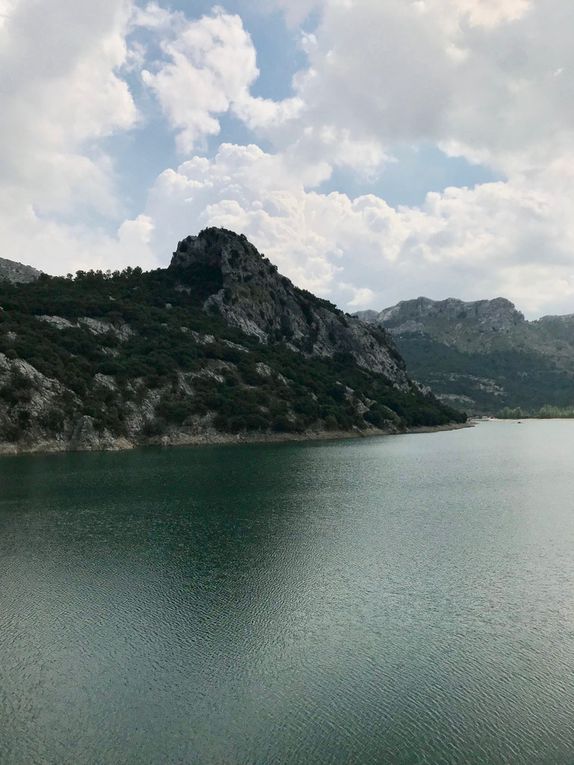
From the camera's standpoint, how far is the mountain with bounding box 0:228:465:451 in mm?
105438

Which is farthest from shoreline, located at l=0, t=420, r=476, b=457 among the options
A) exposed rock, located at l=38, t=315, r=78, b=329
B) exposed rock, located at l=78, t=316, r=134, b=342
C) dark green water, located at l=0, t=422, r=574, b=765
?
dark green water, located at l=0, t=422, r=574, b=765

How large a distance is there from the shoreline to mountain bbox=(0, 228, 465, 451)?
13.4 inches

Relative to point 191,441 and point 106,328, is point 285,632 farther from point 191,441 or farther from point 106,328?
point 106,328

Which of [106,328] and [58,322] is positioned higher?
[106,328]

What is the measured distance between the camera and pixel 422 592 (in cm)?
2784

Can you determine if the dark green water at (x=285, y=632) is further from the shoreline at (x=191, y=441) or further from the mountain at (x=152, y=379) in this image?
the mountain at (x=152, y=379)

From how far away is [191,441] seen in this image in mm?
124188

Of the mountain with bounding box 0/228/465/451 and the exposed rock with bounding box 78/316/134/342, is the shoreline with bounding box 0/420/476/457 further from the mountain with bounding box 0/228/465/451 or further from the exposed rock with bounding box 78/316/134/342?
the exposed rock with bounding box 78/316/134/342

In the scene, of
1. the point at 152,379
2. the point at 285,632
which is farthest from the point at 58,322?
the point at 285,632

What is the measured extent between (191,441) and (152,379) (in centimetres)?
1902

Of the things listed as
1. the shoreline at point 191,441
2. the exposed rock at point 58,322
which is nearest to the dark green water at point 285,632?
the shoreline at point 191,441

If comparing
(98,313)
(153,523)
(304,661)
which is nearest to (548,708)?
(304,661)

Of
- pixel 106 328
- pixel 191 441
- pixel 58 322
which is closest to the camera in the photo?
pixel 191 441

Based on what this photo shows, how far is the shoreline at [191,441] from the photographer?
9712 cm
